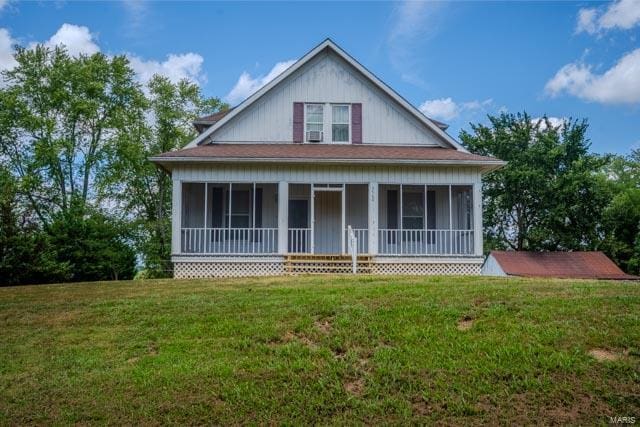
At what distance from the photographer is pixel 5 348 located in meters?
7.80

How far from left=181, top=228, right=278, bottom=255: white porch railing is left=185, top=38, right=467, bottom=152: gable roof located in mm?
3120

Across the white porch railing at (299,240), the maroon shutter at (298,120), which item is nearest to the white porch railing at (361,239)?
the white porch railing at (299,240)

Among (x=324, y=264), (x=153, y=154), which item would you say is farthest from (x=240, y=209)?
(x=153, y=154)

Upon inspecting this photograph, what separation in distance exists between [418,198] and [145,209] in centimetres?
1992

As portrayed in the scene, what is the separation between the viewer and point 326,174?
53.0 ft

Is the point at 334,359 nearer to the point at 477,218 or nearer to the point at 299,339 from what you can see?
the point at 299,339

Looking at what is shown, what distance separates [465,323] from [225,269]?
9.64m

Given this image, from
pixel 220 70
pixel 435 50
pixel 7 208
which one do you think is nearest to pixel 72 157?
pixel 220 70

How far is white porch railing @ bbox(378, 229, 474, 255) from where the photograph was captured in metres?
16.6

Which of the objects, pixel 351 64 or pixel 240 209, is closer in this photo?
pixel 240 209

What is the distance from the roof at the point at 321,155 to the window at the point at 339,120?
74 centimetres

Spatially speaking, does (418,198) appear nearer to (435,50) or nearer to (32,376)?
(435,50)

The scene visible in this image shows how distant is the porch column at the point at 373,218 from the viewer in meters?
Answer: 16.2

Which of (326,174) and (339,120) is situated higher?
(339,120)
